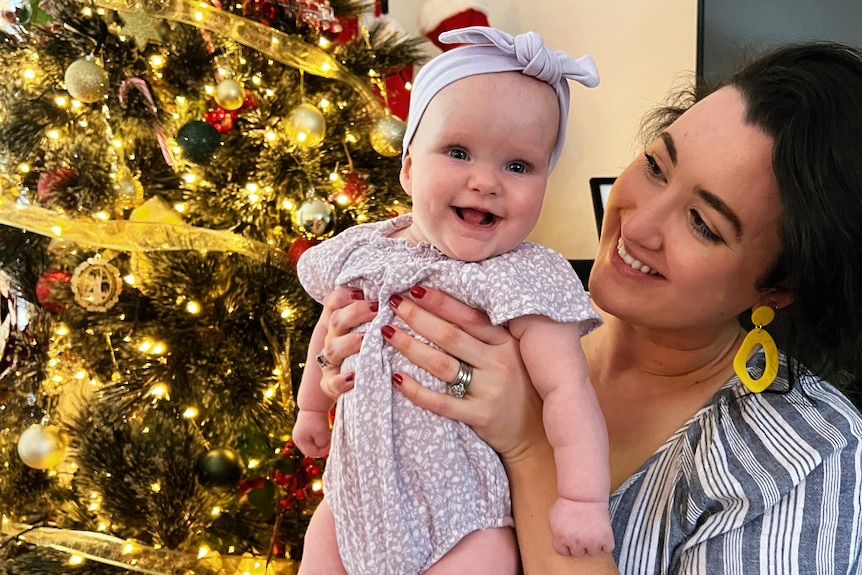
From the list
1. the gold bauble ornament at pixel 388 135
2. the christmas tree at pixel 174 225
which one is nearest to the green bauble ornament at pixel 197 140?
the christmas tree at pixel 174 225

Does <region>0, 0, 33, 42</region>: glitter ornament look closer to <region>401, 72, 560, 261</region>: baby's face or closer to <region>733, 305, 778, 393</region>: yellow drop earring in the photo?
<region>401, 72, 560, 261</region>: baby's face

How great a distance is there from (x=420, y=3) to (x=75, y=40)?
51.8 inches

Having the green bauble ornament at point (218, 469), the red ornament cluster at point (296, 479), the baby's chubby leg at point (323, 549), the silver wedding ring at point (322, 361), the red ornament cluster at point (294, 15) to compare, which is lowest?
the red ornament cluster at point (296, 479)

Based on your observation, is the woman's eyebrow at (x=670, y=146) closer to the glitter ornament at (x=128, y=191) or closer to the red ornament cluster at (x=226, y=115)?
the red ornament cluster at (x=226, y=115)

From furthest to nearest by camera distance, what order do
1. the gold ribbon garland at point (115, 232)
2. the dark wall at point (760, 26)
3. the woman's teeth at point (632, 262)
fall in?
the dark wall at point (760, 26), the gold ribbon garland at point (115, 232), the woman's teeth at point (632, 262)

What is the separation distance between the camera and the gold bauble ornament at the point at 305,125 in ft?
5.12

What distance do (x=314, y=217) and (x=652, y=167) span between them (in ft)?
2.78

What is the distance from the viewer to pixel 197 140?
155 cm

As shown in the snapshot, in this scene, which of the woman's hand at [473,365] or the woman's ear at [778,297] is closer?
the woman's hand at [473,365]

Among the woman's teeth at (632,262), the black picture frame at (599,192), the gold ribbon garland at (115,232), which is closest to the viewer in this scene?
the woman's teeth at (632,262)

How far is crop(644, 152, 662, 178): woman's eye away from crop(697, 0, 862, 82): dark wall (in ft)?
3.34

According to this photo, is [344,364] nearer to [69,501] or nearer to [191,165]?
[191,165]

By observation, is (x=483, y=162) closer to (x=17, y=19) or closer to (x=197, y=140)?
(x=197, y=140)

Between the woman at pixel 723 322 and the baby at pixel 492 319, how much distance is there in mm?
35
